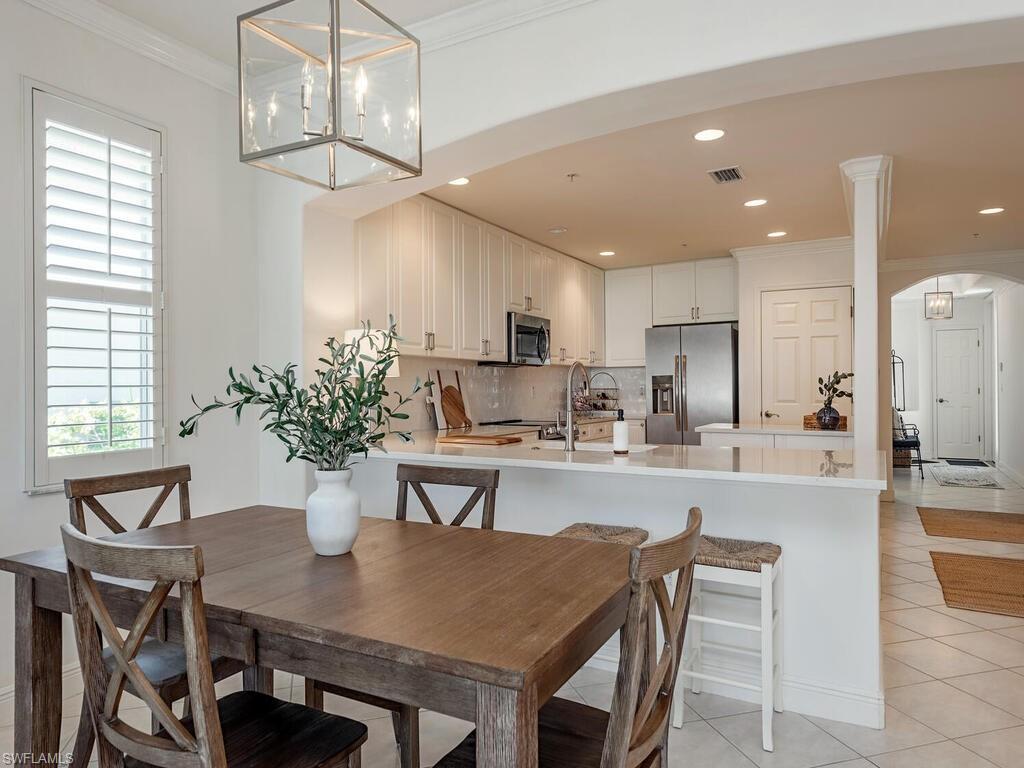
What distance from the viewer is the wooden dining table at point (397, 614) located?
3.46 feet

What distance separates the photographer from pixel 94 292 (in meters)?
2.62

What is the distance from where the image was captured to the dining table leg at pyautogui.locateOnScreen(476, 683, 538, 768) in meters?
1.00

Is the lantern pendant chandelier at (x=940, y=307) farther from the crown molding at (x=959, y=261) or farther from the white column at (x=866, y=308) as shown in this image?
the white column at (x=866, y=308)

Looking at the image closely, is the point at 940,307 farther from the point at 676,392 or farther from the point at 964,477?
the point at 676,392

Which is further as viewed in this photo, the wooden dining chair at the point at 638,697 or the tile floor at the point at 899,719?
the tile floor at the point at 899,719

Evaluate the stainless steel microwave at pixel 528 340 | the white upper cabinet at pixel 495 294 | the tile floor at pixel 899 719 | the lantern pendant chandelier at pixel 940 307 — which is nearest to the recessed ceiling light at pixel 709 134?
the white upper cabinet at pixel 495 294

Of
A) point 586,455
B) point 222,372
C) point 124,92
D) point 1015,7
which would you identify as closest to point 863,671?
point 586,455

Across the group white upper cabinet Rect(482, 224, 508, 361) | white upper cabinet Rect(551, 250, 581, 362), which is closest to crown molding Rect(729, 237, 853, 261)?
white upper cabinet Rect(551, 250, 581, 362)

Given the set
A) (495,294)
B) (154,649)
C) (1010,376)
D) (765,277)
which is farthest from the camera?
(1010,376)

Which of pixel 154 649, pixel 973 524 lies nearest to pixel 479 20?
pixel 154 649

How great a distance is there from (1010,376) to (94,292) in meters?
9.97

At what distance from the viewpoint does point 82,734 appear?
65.6 inches

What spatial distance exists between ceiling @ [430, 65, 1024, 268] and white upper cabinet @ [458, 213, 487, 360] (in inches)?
6.4

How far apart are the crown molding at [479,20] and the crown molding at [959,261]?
5.38 meters
